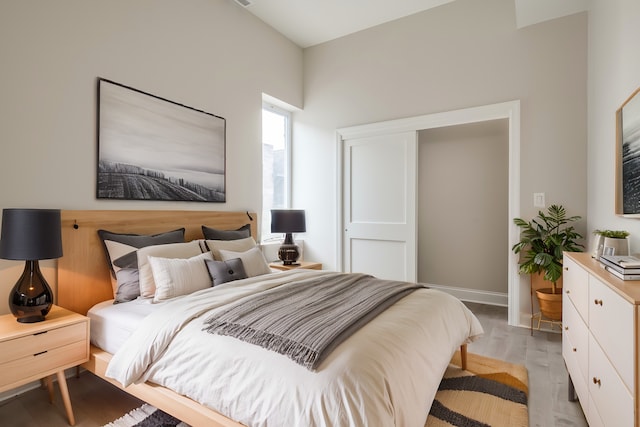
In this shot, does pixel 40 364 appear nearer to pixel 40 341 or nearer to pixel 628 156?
pixel 40 341

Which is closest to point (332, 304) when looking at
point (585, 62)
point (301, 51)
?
point (585, 62)

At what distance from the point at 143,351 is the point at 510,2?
4.19 m

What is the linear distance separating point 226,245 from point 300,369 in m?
1.78

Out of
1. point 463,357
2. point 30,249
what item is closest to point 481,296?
point 463,357

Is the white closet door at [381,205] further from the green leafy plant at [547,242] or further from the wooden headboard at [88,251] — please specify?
the wooden headboard at [88,251]

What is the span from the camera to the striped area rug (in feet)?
6.04

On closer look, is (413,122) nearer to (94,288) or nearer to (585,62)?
(585,62)

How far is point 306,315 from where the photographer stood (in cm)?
166

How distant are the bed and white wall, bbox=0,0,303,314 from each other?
0.29 metres

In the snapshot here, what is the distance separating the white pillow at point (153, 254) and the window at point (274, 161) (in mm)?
1581

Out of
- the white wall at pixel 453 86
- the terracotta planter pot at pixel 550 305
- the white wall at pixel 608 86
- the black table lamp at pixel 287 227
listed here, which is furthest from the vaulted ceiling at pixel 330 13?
the terracotta planter pot at pixel 550 305

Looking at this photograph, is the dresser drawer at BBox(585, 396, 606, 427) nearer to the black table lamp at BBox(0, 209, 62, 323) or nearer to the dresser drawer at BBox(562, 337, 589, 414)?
the dresser drawer at BBox(562, 337, 589, 414)

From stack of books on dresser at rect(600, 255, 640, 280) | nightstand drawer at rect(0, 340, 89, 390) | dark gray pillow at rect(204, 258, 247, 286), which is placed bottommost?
nightstand drawer at rect(0, 340, 89, 390)

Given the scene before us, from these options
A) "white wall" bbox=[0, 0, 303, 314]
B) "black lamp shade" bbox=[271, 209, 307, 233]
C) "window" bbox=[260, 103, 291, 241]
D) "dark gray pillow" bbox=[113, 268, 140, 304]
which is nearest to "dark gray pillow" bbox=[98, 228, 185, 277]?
"dark gray pillow" bbox=[113, 268, 140, 304]
